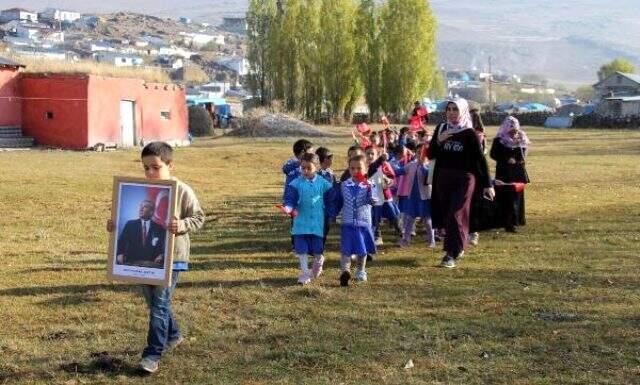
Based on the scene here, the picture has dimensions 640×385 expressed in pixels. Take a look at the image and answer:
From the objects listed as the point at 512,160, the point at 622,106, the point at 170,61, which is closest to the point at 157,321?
Result: the point at 512,160

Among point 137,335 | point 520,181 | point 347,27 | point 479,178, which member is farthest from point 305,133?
point 137,335

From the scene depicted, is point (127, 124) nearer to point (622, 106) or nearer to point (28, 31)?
point (622, 106)

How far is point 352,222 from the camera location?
9352mm

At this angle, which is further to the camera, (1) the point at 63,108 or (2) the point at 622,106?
(2) the point at 622,106

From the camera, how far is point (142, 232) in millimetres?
6445

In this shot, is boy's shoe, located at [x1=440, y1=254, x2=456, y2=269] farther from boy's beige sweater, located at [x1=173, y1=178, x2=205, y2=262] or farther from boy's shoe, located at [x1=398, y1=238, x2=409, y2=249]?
boy's beige sweater, located at [x1=173, y1=178, x2=205, y2=262]

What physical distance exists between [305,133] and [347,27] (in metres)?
19.1

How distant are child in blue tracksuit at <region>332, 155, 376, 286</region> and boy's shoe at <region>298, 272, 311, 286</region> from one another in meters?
0.35

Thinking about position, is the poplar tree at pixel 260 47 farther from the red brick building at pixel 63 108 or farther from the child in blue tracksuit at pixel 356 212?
the child in blue tracksuit at pixel 356 212

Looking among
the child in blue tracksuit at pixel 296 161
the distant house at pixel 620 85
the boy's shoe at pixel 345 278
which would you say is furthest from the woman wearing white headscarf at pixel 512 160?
the distant house at pixel 620 85

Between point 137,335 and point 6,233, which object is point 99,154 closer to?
point 6,233

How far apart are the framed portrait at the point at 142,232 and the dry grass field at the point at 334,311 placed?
70cm

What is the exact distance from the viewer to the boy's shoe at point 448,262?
10148 millimetres

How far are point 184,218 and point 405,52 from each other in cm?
6014
